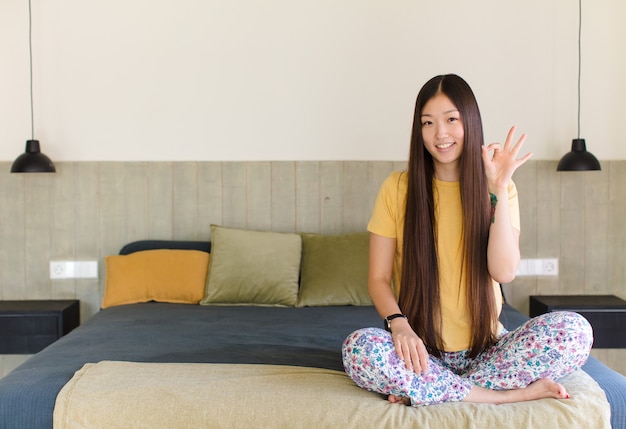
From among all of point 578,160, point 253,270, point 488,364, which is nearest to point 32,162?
point 253,270

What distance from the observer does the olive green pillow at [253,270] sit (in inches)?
129

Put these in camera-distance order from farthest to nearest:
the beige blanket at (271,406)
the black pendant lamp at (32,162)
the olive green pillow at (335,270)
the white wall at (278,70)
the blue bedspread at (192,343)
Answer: the white wall at (278,70) → the black pendant lamp at (32,162) → the olive green pillow at (335,270) → the blue bedspread at (192,343) → the beige blanket at (271,406)

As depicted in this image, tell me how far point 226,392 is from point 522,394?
0.82m

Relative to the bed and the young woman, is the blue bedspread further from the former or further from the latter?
the young woman

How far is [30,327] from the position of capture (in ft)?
10.8

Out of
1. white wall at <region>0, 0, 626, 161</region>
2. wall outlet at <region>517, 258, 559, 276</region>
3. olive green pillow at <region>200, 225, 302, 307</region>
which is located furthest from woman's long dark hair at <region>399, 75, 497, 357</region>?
wall outlet at <region>517, 258, 559, 276</region>

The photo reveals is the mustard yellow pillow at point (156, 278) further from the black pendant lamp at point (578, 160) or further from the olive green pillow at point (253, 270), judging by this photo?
the black pendant lamp at point (578, 160)

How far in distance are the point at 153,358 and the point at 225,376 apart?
1.28 ft

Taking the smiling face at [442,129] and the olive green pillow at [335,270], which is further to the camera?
the olive green pillow at [335,270]

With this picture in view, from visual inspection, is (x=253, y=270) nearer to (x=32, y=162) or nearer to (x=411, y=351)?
(x=32, y=162)

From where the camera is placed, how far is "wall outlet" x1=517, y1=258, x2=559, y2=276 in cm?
369

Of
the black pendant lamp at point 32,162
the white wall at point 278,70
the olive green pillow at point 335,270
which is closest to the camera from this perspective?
the olive green pillow at point 335,270

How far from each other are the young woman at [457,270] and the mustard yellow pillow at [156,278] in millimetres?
1439

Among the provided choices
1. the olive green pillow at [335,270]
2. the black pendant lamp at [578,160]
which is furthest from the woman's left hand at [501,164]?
the black pendant lamp at [578,160]
